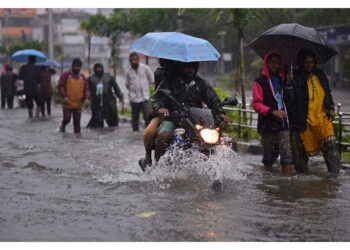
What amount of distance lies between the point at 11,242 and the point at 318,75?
492 cm

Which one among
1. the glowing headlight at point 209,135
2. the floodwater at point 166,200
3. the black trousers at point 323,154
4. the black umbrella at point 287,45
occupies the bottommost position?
the floodwater at point 166,200

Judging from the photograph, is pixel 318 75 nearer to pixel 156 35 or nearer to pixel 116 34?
pixel 156 35

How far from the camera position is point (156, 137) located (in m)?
8.59

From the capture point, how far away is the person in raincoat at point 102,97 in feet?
54.4

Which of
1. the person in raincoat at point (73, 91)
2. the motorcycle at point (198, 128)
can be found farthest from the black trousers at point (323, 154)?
the person in raincoat at point (73, 91)

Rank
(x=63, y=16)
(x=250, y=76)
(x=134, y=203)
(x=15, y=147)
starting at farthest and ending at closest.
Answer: (x=63, y=16)
(x=250, y=76)
(x=15, y=147)
(x=134, y=203)

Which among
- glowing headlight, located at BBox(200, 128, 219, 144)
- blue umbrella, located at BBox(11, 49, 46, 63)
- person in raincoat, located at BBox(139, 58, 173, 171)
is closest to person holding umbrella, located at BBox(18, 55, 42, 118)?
blue umbrella, located at BBox(11, 49, 46, 63)

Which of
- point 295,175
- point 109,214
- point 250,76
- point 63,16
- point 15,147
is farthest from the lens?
point 63,16

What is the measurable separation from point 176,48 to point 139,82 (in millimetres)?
7232

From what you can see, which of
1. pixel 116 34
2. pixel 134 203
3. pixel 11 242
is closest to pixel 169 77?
pixel 134 203

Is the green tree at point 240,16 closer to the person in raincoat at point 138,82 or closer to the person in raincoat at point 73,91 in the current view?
the person in raincoat at point 138,82

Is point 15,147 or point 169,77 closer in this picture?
point 169,77

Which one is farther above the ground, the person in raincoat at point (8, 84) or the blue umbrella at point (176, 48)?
the blue umbrella at point (176, 48)

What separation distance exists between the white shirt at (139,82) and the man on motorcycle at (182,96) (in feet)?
23.0
